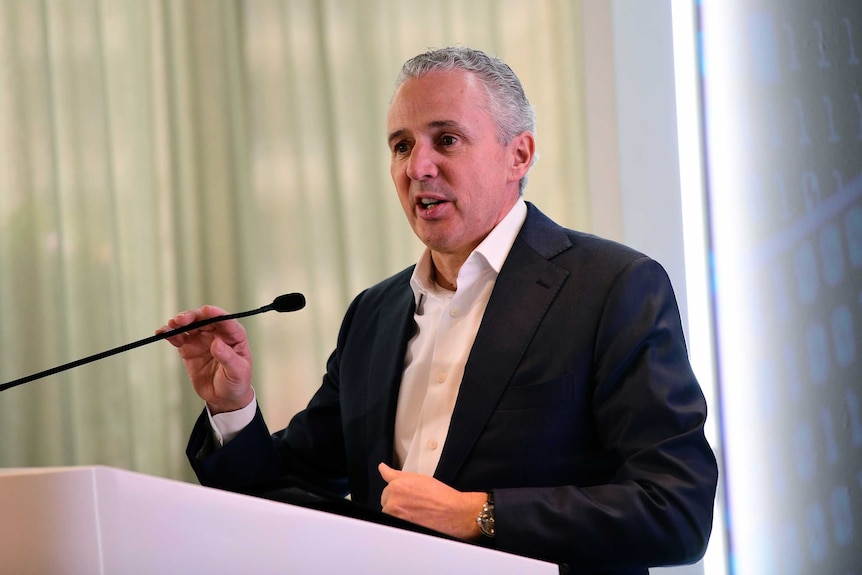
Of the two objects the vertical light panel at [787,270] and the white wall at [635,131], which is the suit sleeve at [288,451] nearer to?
the white wall at [635,131]

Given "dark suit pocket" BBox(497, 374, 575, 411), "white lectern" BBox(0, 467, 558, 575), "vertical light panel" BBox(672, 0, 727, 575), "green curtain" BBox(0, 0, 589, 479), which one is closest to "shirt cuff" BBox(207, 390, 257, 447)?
"dark suit pocket" BBox(497, 374, 575, 411)

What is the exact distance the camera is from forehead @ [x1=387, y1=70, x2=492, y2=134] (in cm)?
155

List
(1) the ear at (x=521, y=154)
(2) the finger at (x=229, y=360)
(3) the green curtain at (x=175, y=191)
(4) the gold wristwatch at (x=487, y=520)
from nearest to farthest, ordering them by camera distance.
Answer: (4) the gold wristwatch at (x=487, y=520) < (2) the finger at (x=229, y=360) < (1) the ear at (x=521, y=154) < (3) the green curtain at (x=175, y=191)

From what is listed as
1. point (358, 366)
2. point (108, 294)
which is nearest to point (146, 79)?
point (108, 294)

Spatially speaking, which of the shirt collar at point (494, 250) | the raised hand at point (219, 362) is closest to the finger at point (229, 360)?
the raised hand at point (219, 362)

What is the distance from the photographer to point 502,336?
145 cm

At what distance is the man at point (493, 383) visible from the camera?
48.2 inches

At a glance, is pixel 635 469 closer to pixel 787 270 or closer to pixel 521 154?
pixel 521 154

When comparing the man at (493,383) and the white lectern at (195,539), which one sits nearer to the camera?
the white lectern at (195,539)

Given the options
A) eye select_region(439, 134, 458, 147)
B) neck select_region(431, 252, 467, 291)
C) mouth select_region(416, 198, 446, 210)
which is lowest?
neck select_region(431, 252, 467, 291)

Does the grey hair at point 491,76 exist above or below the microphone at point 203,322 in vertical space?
above

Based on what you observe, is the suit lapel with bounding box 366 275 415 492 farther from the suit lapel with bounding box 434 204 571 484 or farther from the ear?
the ear

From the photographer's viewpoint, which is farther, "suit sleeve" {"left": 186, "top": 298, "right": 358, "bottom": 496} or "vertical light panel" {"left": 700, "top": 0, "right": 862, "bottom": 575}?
"vertical light panel" {"left": 700, "top": 0, "right": 862, "bottom": 575}

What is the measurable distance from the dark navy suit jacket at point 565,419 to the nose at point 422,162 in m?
0.19
